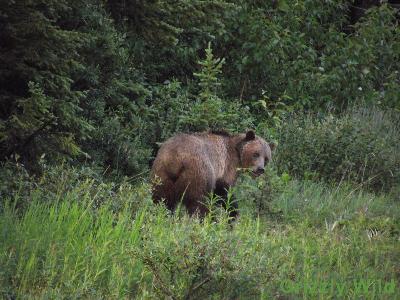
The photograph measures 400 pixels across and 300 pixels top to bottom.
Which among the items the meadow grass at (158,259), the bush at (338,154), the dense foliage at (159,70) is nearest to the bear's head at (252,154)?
the dense foliage at (159,70)

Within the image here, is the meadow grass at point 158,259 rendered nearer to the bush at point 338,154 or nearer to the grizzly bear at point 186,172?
the grizzly bear at point 186,172

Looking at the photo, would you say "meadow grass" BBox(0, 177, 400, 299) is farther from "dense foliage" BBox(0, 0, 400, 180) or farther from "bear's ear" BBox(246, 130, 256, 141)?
"bear's ear" BBox(246, 130, 256, 141)

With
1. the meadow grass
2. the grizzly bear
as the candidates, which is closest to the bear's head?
the grizzly bear

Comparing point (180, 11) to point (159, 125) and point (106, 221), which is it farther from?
point (159, 125)

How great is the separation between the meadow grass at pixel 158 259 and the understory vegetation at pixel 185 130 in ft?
0.07

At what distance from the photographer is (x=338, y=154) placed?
12.1m

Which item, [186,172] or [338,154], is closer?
[186,172]

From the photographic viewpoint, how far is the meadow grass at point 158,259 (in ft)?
18.4

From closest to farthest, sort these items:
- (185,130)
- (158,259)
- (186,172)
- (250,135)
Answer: (158,259) → (186,172) → (250,135) → (185,130)

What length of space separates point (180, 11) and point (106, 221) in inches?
108

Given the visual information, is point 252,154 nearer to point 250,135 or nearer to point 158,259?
point 250,135

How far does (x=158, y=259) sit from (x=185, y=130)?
21.2 feet

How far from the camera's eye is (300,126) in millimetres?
13484

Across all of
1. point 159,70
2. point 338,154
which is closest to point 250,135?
point 338,154
